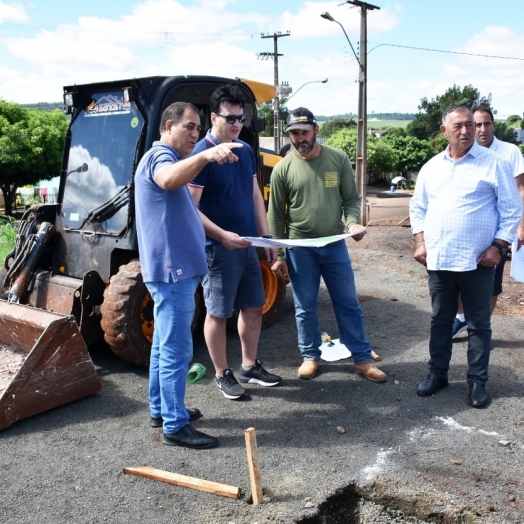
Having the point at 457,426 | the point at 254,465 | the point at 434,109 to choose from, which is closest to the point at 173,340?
the point at 254,465

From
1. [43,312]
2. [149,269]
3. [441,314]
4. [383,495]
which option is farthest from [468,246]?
[43,312]

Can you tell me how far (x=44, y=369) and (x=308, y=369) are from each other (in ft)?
6.67

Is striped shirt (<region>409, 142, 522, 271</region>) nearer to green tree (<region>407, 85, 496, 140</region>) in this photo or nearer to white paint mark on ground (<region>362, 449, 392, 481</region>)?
white paint mark on ground (<region>362, 449, 392, 481</region>)

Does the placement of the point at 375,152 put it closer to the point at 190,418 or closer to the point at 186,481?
the point at 190,418

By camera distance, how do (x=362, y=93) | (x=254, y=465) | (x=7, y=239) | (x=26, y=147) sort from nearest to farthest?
(x=254, y=465), (x=7, y=239), (x=362, y=93), (x=26, y=147)

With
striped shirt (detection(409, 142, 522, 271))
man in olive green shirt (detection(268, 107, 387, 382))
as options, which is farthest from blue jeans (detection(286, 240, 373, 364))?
striped shirt (detection(409, 142, 522, 271))

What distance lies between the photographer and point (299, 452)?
3.80 m

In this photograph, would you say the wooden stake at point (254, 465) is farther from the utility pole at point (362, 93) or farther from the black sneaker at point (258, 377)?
the utility pole at point (362, 93)

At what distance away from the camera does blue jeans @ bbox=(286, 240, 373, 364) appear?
190 inches

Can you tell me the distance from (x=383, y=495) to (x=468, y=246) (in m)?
1.80

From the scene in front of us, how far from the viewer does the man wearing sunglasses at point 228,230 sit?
421cm

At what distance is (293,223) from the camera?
16.1ft

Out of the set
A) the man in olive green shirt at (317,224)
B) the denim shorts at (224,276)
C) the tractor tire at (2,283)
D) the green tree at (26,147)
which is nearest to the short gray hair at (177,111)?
the denim shorts at (224,276)

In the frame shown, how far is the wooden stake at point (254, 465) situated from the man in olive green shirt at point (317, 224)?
6.09 feet
